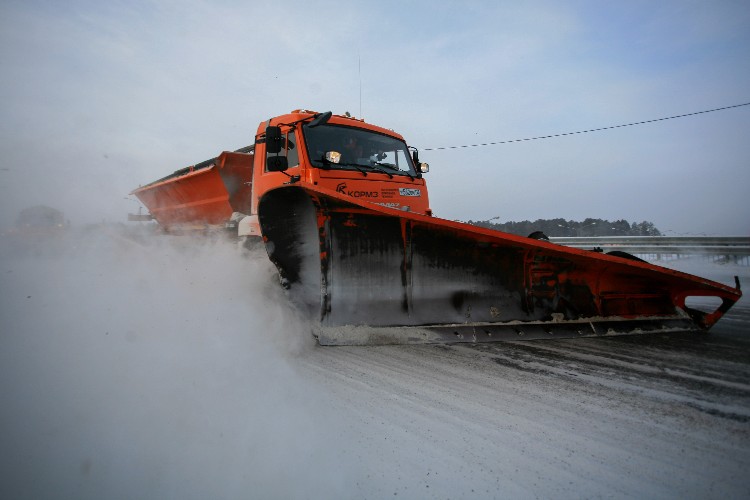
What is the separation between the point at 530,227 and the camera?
20.1 m

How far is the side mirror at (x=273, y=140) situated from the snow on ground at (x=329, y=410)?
6.08 feet

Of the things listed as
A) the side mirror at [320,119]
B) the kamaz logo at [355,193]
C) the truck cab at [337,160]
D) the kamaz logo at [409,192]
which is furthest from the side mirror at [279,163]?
the kamaz logo at [409,192]

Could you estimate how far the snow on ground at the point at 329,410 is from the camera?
1562 millimetres

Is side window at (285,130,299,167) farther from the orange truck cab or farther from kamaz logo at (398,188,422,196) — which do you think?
kamaz logo at (398,188,422,196)

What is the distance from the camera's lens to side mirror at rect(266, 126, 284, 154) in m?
4.37

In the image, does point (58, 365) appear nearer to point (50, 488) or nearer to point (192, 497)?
point (50, 488)

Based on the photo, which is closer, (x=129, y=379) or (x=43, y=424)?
(x=43, y=424)

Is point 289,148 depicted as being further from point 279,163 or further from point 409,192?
point 409,192

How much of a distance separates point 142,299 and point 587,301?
4.31m

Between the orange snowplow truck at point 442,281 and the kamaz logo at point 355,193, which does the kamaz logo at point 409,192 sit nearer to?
the kamaz logo at point 355,193

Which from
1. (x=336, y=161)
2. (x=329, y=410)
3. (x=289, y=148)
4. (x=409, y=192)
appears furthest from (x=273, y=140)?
(x=329, y=410)

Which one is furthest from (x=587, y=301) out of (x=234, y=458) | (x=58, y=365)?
(x=58, y=365)

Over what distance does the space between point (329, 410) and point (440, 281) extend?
1578 millimetres

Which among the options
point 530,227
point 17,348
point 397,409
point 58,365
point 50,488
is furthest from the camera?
point 530,227
